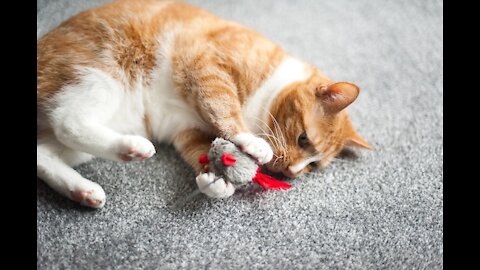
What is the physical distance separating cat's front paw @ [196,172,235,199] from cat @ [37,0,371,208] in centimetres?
12

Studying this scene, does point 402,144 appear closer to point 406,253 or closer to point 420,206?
point 420,206

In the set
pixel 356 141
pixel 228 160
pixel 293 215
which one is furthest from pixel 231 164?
pixel 356 141

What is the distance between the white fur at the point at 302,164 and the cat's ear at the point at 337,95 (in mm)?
156

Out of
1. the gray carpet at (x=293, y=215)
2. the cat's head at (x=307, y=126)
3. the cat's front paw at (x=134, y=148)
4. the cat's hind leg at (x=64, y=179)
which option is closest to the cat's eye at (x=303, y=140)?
the cat's head at (x=307, y=126)

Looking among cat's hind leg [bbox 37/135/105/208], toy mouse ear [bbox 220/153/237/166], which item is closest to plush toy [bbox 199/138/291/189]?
toy mouse ear [bbox 220/153/237/166]

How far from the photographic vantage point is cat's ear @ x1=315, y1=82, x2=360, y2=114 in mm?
1287

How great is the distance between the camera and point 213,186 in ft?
3.79

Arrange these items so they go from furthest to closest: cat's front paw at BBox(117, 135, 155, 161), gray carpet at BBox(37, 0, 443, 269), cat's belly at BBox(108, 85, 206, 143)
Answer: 1. cat's belly at BBox(108, 85, 206, 143)
2. cat's front paw at BBox(117, 135, 155, 161)
3. gray carpet at BBox(37, 0, 443, 269)

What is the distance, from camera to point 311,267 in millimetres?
1073

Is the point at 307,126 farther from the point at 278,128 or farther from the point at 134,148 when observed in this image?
the point at 134,148

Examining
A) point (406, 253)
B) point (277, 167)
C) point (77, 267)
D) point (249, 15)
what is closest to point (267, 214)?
point (277, 167)

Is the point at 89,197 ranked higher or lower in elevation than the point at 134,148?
lower

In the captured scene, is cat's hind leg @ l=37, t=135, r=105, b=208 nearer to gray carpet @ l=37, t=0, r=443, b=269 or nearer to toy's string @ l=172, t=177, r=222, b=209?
gray carpet @ l=37, t=0, r=443, b=269

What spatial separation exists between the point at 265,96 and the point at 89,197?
653 mm
